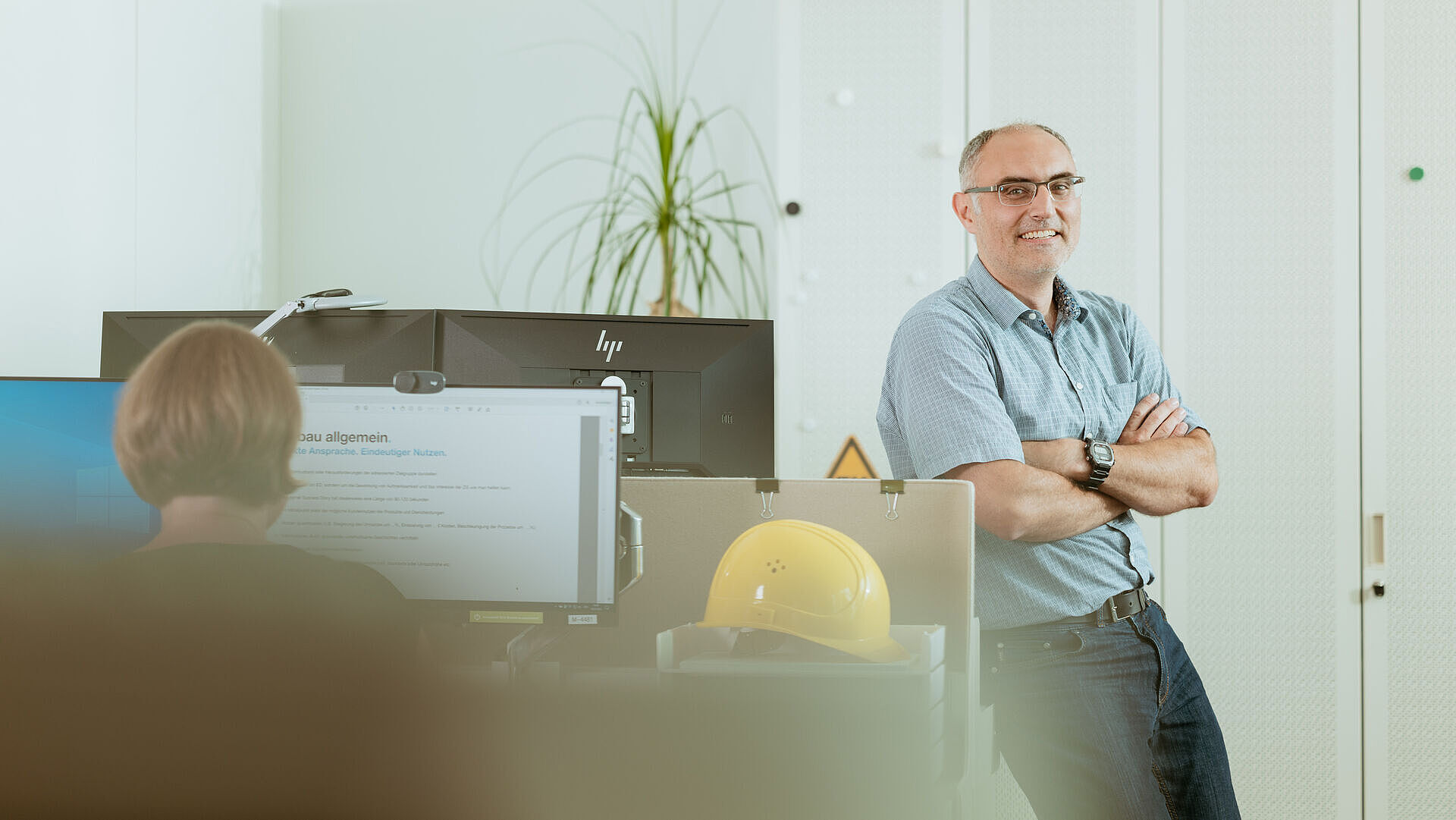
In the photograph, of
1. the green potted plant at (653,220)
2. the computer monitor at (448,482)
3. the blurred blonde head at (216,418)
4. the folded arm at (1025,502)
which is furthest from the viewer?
the green potted plant at (653,220)

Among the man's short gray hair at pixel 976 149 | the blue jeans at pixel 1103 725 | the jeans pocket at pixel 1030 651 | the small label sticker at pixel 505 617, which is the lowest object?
the blue jeans at pixel 1103 725

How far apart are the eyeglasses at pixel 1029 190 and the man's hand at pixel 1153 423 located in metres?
0.39

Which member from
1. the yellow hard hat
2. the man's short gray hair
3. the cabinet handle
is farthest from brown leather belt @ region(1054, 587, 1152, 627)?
the cabinet handle

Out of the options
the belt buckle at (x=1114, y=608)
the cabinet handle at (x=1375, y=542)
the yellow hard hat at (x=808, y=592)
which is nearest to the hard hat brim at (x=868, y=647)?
the yellow hard hat at (x=808, y=592)

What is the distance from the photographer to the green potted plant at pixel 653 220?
2.75 meters

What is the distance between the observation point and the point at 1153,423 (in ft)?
5.52

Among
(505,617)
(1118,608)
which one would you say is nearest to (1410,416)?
(1118,608)

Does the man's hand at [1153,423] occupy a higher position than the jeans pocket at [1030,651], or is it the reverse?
the man's hand at [1153,423]

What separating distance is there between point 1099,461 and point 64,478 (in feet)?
4.47

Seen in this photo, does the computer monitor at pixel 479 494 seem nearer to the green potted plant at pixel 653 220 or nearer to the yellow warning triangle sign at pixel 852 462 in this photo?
the yellow warning triangle sign at pixel 852 462

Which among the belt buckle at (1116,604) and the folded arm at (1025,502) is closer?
the folded arm at (1025,502)

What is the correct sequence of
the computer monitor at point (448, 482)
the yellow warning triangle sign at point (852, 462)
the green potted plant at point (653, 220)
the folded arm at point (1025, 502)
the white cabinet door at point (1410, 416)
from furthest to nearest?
the green potted plant at point (653, 220)
the yellow warning triangle sign at point (852, 462)
the white cabinet door at point (1410, 416)
the folded arm at point (1025, 502)
the computer monitor at point (448, 482)

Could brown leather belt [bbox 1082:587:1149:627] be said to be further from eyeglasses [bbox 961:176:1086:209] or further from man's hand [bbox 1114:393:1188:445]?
eyeglasses [bbox 961:176:1086:209]

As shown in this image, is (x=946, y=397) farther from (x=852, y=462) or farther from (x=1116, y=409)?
(x=852, y=462)
